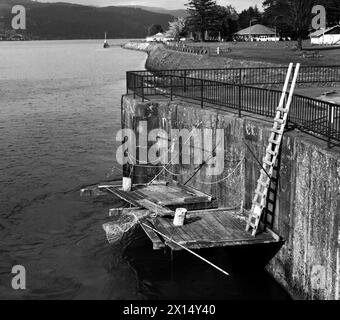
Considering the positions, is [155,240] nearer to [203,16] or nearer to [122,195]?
[122,195]

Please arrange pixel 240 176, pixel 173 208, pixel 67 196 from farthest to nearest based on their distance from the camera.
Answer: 1. pixel 67 196
2. pixel 173 208
3. pixel 240 176

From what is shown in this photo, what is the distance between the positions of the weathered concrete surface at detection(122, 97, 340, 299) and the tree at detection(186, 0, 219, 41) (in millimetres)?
102240

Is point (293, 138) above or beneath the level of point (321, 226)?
above

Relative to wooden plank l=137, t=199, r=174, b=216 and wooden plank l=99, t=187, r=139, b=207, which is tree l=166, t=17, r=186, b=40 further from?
wooden plank l=137, t=199, r=174, b=216

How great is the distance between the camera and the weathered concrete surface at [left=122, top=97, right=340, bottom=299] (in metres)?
11.9

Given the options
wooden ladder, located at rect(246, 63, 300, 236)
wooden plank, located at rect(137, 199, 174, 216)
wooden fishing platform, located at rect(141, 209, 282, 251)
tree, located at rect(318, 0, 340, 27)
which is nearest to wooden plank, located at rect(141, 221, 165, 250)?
wooden fishing platform, located at rect(141, 209, 282, 251)

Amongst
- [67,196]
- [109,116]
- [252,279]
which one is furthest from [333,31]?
[252,279]

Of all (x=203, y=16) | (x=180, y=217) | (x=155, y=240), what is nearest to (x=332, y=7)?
(x=203, y=16)

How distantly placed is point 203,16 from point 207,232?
106696 mm

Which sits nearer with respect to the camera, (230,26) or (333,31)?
(333,31)

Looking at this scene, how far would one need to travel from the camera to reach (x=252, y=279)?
15.0 meters

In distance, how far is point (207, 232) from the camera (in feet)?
48.8

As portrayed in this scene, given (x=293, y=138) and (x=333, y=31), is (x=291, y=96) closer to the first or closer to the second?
(x=293, y=138)

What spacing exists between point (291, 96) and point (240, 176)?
289cm
